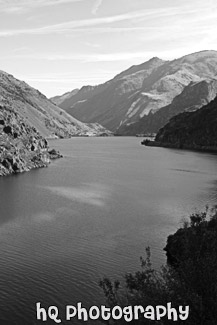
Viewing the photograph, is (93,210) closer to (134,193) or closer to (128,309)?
(134,193)

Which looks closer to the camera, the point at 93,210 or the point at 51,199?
the point at 93,210

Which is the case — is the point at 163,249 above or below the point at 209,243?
below

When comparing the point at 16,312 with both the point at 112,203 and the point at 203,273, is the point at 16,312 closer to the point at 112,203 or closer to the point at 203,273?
the point at 203,273

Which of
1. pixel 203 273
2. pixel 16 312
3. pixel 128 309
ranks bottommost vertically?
pixel 16 312

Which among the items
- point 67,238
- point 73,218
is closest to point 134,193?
point 73,218

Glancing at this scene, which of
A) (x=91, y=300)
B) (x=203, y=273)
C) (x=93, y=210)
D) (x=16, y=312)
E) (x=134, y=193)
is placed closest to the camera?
(x=203, y=273)

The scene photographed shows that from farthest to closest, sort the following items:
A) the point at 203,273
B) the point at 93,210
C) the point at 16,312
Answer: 1. the point at 93,210
2. the point at 16,312
3. the point at 203,273
